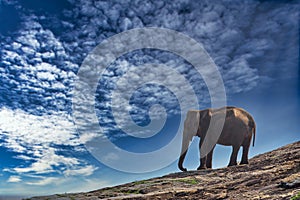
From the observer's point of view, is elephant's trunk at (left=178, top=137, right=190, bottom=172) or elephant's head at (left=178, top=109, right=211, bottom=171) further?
elephant's head at (left=178, top=109, right=211, bottom=171)

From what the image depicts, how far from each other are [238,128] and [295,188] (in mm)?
11695

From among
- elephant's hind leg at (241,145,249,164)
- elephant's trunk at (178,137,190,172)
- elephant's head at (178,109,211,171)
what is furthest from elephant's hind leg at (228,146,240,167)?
elephant's trunk at (178,137,190,172)

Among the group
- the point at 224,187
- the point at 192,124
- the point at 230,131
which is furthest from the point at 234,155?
the point at 224,187

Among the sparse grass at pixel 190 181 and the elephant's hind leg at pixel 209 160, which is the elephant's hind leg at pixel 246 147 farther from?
the sparse grass at pixel 190 181

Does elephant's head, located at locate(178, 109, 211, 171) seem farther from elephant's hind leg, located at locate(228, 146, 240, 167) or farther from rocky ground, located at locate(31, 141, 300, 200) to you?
rocky ground, located at locate(31, 141, 300, 200)

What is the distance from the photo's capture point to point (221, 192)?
32.9 ft

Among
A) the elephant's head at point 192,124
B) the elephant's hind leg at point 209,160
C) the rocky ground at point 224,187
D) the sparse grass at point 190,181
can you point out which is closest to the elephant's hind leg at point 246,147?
the elephant's hind leg at point 209,160

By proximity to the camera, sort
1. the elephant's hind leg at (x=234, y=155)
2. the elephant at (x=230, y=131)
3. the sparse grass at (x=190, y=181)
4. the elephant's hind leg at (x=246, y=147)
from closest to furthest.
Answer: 1. the sparse grass at (x=190, y=181)
2. the elephant's hind leg at (x=234, y=155)
3. the elephant's hind leg at (x=246, y=147)
4. the elephant at (x=230, y=131)

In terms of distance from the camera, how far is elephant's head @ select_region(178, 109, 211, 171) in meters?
20.6

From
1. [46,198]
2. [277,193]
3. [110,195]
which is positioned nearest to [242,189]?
[277,193]

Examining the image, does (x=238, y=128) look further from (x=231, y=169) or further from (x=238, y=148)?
(x=231, y=169)

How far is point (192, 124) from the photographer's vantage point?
2120 cm

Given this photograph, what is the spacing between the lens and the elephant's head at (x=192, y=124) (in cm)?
2058

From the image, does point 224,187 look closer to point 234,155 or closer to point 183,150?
point 234,155
